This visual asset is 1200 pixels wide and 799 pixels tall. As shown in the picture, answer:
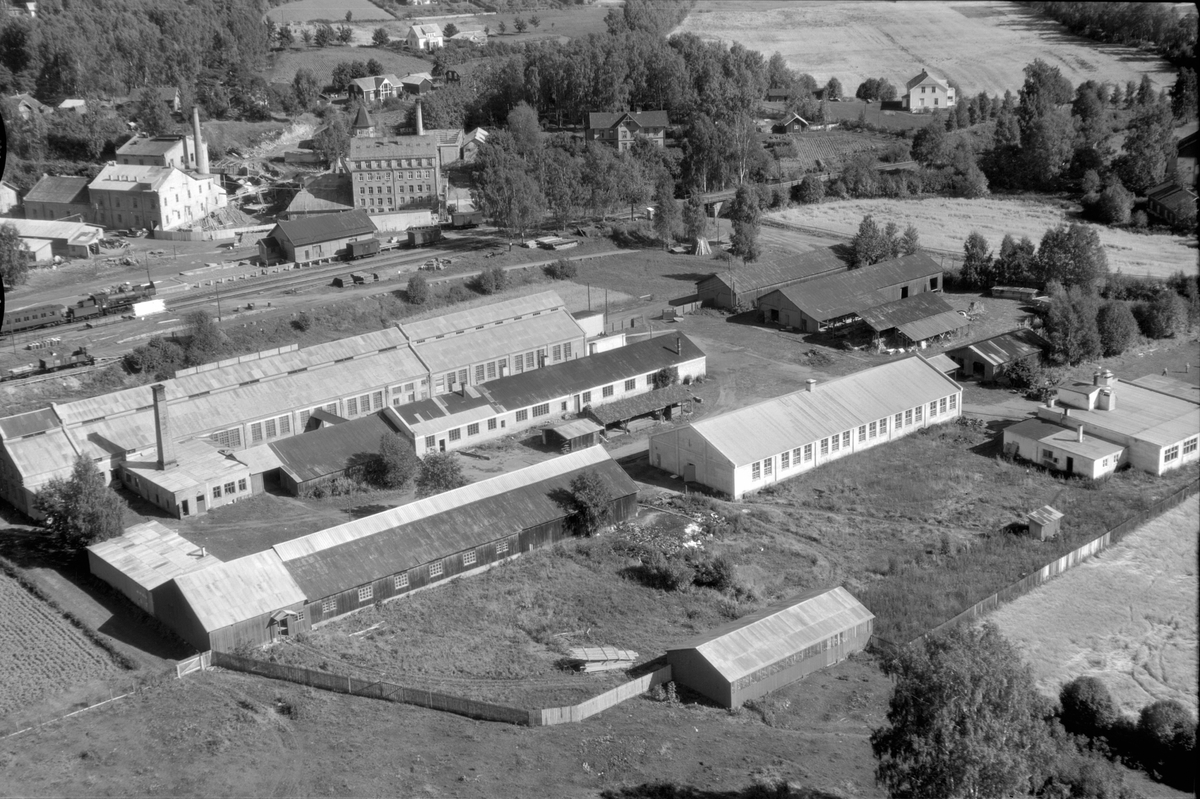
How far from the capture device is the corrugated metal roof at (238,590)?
93.8 ft

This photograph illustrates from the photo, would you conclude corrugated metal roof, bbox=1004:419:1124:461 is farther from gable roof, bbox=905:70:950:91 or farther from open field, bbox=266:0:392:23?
open field, bbox=266:0:392:23

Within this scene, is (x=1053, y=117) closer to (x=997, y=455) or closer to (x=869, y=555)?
(x=997, y=455)

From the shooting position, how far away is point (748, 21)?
12450 cm

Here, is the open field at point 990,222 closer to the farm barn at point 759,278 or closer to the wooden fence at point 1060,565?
the farm barn at point 759,278

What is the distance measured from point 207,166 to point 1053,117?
187ft

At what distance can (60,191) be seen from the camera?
72312 millimetres

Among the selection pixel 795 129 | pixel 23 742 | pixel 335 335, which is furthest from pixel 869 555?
pixel 795 129

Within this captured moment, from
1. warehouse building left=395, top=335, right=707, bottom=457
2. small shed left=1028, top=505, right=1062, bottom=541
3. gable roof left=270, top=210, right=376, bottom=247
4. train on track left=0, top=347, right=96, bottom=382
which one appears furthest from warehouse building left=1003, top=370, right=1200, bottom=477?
→ gable roof left=270, top=210, right=376, bottom=247

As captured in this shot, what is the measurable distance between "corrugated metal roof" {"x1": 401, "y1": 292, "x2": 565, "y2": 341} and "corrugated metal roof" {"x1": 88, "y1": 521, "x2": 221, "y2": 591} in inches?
613

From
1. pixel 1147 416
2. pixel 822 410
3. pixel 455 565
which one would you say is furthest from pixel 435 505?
pixel 1147 416

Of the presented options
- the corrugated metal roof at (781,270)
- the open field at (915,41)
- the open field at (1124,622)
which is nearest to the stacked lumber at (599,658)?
the open field at (1124,622)

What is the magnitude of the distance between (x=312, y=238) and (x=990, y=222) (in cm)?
4035

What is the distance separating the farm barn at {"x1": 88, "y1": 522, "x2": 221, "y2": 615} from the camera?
1201 inches

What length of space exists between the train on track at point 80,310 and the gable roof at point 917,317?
33.5m
